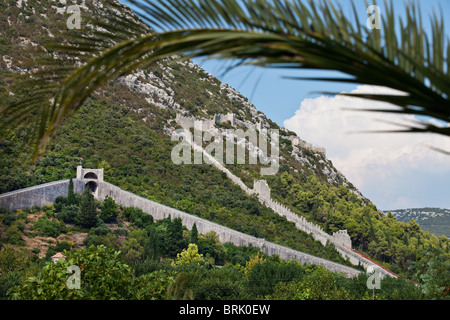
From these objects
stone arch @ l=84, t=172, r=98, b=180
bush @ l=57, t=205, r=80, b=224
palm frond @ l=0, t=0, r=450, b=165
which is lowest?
palm frond @ l=0, t=0, r=450, b=165

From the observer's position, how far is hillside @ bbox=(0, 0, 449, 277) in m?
42.9

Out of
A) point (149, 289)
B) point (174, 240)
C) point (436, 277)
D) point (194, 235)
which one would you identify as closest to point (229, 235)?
point (194, 235)

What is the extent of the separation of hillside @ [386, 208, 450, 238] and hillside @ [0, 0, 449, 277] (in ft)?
88.8

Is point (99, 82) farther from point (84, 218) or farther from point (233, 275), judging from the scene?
point (84, 218)

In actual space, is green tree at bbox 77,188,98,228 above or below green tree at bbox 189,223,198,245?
above

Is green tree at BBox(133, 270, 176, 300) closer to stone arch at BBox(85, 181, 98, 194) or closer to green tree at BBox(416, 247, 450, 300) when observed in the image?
green tree at BBox(416, 247, 450, 300)

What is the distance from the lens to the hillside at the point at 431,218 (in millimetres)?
91625

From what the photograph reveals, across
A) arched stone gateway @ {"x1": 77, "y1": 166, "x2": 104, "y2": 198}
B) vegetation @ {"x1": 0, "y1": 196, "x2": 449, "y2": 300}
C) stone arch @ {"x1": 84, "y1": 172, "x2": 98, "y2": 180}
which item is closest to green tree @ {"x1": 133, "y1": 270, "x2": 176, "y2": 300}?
vegetation @ {"x1": 0, "y1": 196, "x2": 449, "y2": 300}

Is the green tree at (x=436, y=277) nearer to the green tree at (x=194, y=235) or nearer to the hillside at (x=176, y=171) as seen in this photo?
the green tree at (x=194, y=235)

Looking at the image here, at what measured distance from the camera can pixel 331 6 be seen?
4.65ft

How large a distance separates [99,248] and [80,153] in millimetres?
39136

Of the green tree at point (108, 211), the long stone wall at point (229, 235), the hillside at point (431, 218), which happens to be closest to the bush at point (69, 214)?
the green tree at point (108, 211)

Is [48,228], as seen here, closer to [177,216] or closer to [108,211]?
[108,211]

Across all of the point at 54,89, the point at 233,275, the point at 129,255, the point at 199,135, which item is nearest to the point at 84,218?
the point at 129,255
